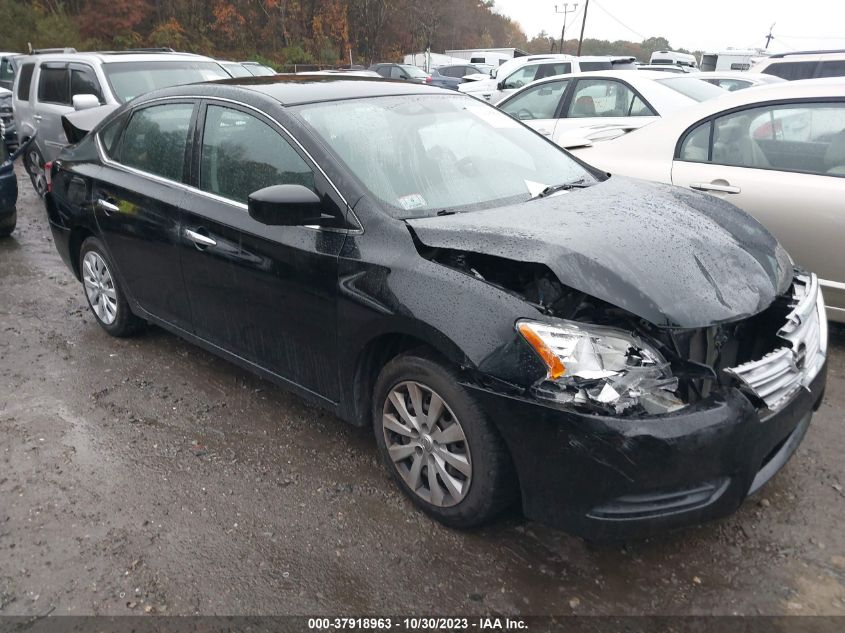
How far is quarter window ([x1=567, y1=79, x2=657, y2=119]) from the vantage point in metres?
7.04

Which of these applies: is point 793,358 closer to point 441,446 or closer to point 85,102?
point 441,446

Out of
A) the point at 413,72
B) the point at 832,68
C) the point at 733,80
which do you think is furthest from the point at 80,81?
the point at 413,72

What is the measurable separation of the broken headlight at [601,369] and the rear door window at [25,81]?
9.29 m

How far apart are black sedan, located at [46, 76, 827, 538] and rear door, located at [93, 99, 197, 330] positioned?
0.02m

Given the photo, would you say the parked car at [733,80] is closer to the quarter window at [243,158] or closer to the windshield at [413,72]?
the quarter window at [243,158]

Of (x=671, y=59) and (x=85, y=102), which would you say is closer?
(x=85, y=102)

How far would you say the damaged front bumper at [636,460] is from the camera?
2170 mm

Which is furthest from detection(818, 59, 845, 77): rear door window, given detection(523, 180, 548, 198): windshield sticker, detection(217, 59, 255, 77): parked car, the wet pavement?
detection(523, 180, 548, 198): windshield sticker

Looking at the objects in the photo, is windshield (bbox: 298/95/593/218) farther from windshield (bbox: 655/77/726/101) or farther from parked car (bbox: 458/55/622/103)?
parked car (bbox: 458/55/622/103)

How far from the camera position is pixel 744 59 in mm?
24703

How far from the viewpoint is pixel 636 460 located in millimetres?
2170

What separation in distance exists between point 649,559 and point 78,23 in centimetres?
4331

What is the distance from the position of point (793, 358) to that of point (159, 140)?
3.49 meters

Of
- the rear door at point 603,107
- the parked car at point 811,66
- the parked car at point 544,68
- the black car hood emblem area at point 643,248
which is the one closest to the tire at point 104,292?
the black car hood emblem area at point 643,248
